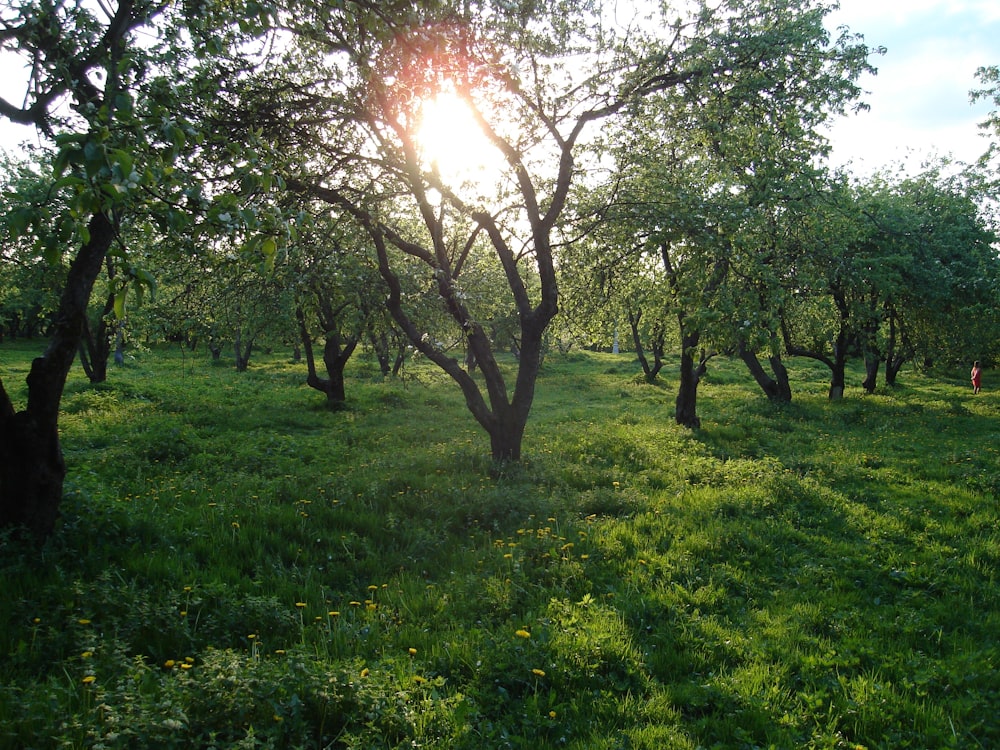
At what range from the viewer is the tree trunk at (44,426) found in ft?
21.4

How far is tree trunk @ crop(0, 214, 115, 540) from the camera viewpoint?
6535mm

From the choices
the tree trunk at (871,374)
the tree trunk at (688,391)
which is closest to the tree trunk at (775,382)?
the tree trunk at (688,391)

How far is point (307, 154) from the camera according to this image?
1083cm

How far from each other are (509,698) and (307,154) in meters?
9.63

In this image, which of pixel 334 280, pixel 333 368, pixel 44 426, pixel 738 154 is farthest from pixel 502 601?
pixel 333 368

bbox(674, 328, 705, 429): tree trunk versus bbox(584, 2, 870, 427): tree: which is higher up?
bbox(584, 2, 870, 427): tree

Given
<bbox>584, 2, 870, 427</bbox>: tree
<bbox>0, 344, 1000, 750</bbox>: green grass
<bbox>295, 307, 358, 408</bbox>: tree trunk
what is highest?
<bbox>584, 2, 870, 427</bbox>: tree

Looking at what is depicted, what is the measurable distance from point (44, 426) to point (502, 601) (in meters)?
5.49

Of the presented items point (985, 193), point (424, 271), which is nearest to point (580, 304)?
point (424, 271)

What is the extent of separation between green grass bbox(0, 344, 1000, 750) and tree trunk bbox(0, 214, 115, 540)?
450mm

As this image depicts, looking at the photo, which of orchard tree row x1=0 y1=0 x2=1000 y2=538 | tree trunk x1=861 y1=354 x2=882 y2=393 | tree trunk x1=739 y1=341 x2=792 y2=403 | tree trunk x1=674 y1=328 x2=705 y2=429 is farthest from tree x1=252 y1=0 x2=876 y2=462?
tree trunk x1=861 y1=354 x2=882 y2=393

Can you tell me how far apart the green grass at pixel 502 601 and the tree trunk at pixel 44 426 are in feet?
1.48

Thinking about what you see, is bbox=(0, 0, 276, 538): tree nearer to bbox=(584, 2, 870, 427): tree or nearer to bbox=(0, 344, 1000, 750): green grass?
bbox=(0, 344, 1000, 750): green grass

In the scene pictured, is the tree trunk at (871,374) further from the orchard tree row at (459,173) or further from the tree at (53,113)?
the tree at (53,113)
